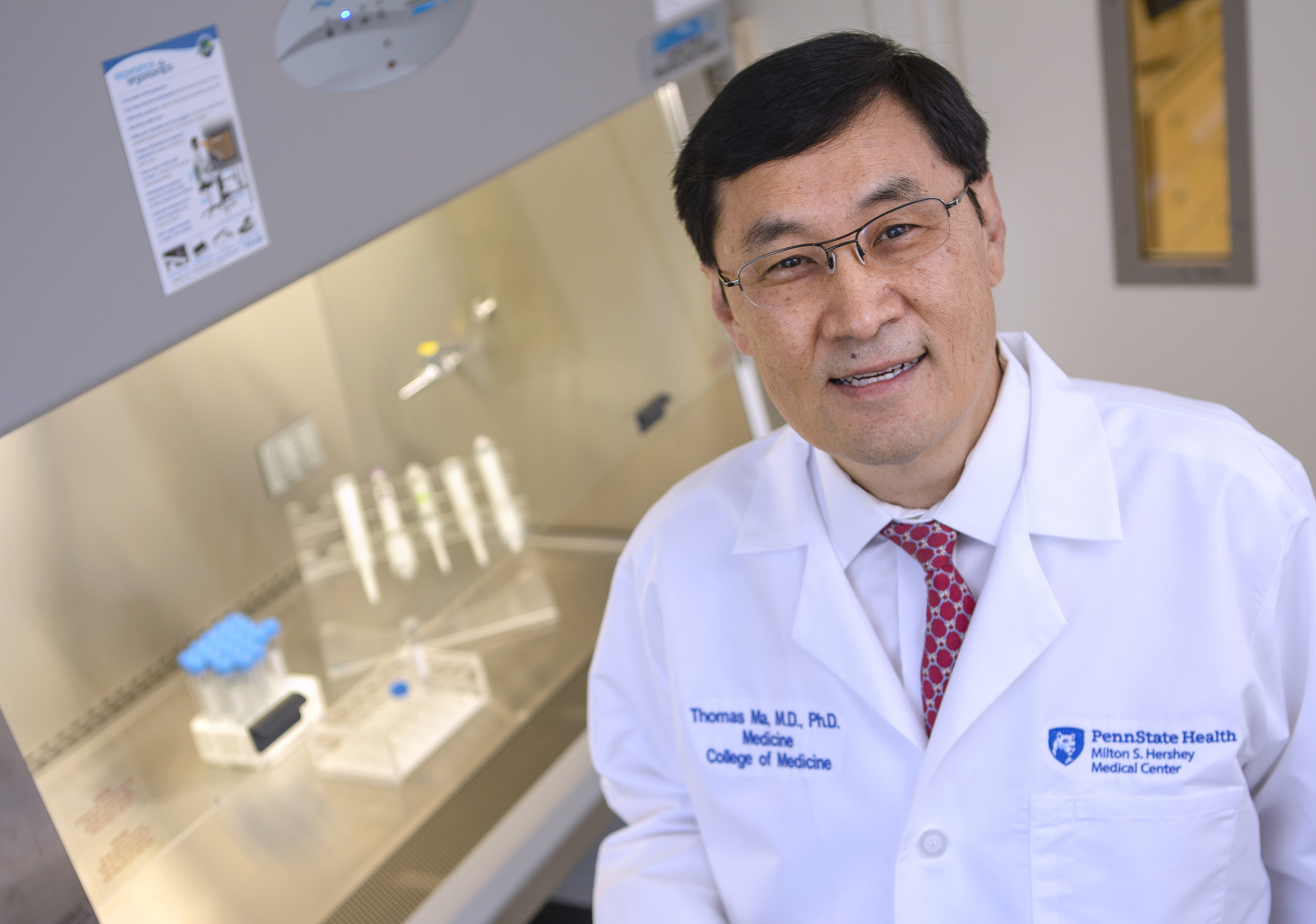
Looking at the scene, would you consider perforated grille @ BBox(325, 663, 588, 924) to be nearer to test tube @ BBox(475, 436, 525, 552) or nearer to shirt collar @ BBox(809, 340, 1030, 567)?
test tube @ BBox(475, 436, 525, 552)

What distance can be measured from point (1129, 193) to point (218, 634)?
194 centimetres

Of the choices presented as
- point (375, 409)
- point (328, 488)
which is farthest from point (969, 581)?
point (328, 488)

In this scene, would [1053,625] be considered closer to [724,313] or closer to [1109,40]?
[724,313]

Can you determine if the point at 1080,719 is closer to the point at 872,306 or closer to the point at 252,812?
the point at 872,306

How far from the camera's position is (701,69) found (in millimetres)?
2342

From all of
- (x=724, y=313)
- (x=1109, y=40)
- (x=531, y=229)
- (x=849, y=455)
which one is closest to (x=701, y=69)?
(x=531, y=229)

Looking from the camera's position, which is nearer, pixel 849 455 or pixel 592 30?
pixel 849 455

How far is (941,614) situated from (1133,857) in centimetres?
32

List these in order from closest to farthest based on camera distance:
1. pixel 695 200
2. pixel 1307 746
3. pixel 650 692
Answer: pixel 1307 746 → pixel 695 200 → pixel 650 692

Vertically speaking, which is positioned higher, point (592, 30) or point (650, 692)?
point (592, 30)

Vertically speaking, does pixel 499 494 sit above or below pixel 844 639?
below

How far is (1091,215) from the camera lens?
239 centimetres

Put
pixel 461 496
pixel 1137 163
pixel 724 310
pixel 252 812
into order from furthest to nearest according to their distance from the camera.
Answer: pixel 461 496
pixel 1137 163
pixel 252 812
pixel 724 310

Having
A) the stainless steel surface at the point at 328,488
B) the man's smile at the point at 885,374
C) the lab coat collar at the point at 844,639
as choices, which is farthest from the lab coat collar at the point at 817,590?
the stainless steel surface at the point at 328,488
